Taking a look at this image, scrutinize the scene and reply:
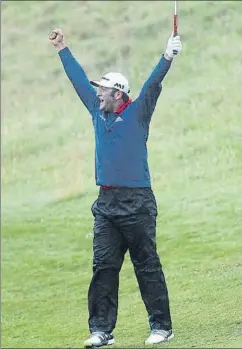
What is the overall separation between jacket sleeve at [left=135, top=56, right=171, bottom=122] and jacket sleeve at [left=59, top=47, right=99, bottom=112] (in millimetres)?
515

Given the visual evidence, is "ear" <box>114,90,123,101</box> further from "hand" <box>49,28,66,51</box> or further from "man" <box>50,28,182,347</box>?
"hand" <box>49,28,66,51</box>

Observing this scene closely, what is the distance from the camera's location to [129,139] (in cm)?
947

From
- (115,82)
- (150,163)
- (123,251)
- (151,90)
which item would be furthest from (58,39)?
(150,163)

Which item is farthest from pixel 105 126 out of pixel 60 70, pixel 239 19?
pixel 60 70

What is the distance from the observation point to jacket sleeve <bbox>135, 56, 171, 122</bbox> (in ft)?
30.9

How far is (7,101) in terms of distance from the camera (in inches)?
1213

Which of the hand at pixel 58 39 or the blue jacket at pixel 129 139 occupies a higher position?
the hand at pixel 58 39

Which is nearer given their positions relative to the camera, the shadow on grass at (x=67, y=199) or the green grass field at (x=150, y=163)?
the green grass field at (x=150, y=163)

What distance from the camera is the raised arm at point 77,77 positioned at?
9867mm

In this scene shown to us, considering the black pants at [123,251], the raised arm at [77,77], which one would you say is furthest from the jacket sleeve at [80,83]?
the black pants at [123,251]

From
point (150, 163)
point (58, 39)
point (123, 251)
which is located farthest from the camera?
point (150, 163)

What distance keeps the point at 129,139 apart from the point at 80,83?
787mm

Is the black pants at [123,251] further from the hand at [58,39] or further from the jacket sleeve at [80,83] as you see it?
the hand at [58,39]

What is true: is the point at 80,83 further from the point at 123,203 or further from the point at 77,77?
the point at 123,203
